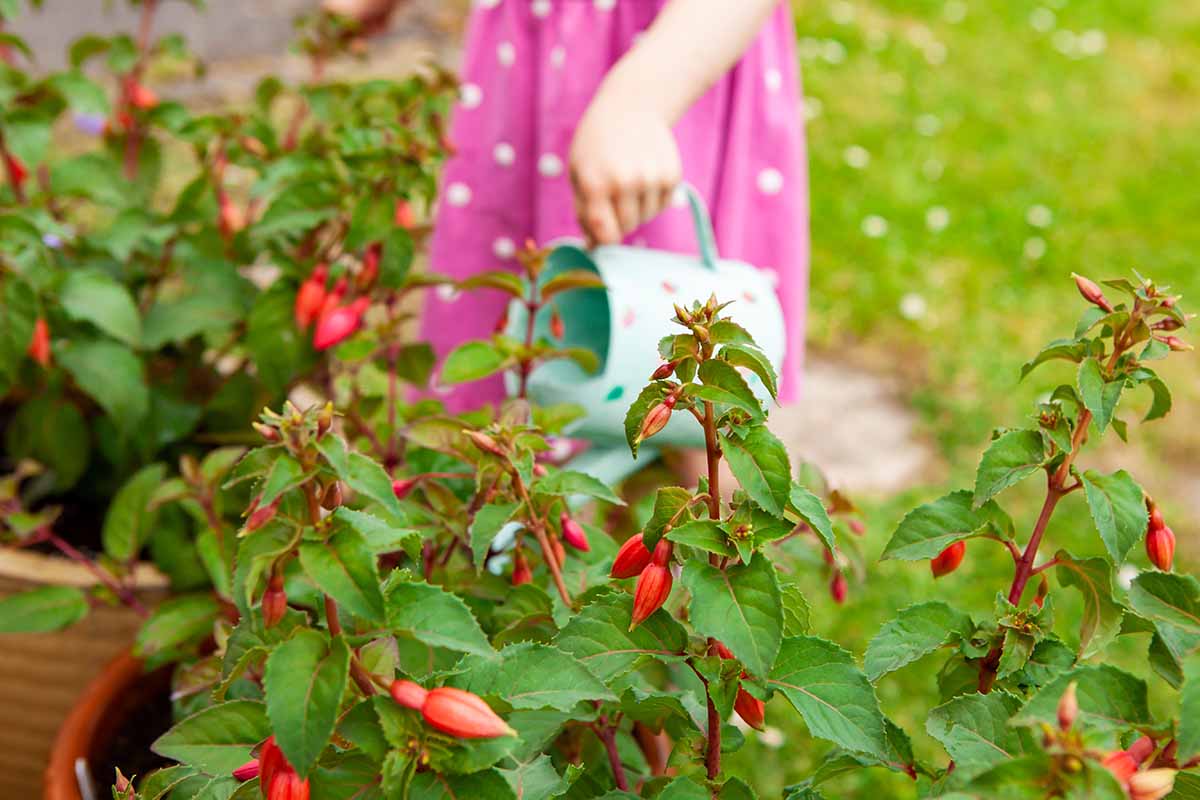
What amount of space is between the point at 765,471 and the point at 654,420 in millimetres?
63

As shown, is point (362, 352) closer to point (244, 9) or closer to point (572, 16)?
point (572, 16)

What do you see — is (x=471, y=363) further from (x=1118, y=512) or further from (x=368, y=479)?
(x=1118, y=512)

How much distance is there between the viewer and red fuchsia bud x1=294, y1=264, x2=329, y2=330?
3.59 feet

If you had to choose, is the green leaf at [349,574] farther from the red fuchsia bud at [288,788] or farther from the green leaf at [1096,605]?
the green leaf at [1096,605]

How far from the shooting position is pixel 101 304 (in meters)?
1.17

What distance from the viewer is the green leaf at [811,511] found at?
2.06ft

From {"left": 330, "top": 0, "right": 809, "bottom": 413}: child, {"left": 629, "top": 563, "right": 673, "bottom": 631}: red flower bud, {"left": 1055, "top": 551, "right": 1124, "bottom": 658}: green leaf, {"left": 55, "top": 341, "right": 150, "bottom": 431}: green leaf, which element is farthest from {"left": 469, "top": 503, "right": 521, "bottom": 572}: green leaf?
{"left": 330, "top": 0, "right": 809, "bottom": 413}: child

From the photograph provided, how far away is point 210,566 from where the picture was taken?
1028mm

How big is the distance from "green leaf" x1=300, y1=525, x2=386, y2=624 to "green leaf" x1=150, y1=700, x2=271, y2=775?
12 cm

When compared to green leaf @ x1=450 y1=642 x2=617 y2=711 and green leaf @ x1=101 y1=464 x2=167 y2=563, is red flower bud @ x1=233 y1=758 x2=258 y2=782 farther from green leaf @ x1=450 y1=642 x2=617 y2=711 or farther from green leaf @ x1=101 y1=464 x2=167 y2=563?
green leaf @ x1=101 y1=464 x2=167 y2=563

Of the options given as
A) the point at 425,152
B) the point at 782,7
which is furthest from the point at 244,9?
the point at 425,152

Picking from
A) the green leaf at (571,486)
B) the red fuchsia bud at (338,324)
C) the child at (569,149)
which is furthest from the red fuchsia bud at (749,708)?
the child at (569,149)

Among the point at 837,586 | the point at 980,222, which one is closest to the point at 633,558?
the point at 837,586

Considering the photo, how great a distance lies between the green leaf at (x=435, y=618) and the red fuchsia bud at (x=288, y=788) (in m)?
0.08
